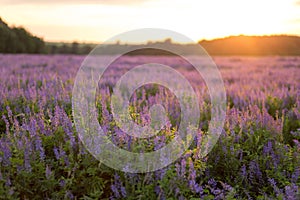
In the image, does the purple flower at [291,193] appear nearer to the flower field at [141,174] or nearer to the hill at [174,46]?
the flower field at [141,174]

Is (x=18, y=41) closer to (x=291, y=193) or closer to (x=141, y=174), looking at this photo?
(x=141, y=174)

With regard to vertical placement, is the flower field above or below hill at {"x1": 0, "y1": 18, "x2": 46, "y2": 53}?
below

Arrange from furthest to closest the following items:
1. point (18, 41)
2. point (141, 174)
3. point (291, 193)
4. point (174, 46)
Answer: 1. point (174, 46)
2. point (18, 41)
3. point (141, 174)
4. point (291, 193)

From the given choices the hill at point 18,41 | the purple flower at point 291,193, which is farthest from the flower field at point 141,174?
the hill at point 18,41

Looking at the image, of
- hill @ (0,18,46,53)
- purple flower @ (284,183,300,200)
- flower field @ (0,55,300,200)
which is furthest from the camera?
hill @ (0,18,46,53)

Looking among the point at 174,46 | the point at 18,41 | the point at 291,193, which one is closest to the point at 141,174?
the point at 291,193

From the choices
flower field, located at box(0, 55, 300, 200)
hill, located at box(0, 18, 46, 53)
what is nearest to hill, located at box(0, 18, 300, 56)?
hill, located at box(0, 18, 46, 53)

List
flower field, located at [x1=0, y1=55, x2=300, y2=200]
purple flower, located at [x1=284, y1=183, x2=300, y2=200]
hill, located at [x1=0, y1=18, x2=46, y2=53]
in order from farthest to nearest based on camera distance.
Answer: hill, located at [x1=0, y1=18, x2=46, y2=53] → flower field, located at [x1=0, y1=55, x2=300, y2=200] → purple flower, located at [x1=284, y1=183, x2=300, y2=200]

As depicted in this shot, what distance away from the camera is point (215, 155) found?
11.3 feet

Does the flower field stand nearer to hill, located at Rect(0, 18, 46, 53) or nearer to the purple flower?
the purple flower

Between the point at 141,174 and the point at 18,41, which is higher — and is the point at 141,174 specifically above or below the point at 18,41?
below

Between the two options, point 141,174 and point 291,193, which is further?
point 141,174

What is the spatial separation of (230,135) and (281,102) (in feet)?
9.25

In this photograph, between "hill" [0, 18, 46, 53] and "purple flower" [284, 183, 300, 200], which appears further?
"hill" [0, 18, 46, 53]
